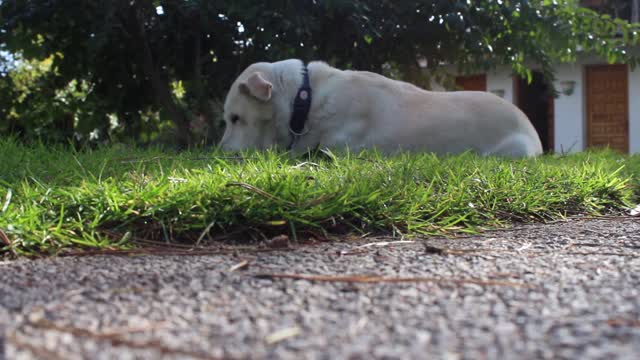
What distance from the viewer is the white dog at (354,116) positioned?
486 centimetres

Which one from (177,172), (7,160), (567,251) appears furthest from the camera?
(7,160)

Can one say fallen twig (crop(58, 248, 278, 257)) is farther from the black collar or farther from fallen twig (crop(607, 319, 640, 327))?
the black collar

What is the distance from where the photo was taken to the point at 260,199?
6.93 ft

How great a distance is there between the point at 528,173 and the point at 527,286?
173cm

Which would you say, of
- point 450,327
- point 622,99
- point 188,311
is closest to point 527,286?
point 450,327

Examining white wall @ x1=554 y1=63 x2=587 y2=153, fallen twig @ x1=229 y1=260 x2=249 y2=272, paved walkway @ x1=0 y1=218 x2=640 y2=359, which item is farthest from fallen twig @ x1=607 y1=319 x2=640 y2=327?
white wall @ x1=554 y1=63 x2=587 y2=153

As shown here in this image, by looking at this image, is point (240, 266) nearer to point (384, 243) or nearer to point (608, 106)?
point (384, 243)

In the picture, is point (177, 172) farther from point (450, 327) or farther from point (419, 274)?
point (450, 327)

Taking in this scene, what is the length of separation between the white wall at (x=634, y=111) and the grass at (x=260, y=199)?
9.94m

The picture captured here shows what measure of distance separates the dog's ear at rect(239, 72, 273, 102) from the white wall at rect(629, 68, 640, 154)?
362 inches

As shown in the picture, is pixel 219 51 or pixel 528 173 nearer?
pixel 528 173

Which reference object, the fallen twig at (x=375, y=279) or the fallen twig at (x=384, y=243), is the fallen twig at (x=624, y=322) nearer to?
the fallen twig at (x=375, y=279)

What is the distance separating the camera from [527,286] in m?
1.41

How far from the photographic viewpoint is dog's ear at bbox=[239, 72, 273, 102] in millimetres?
4750
